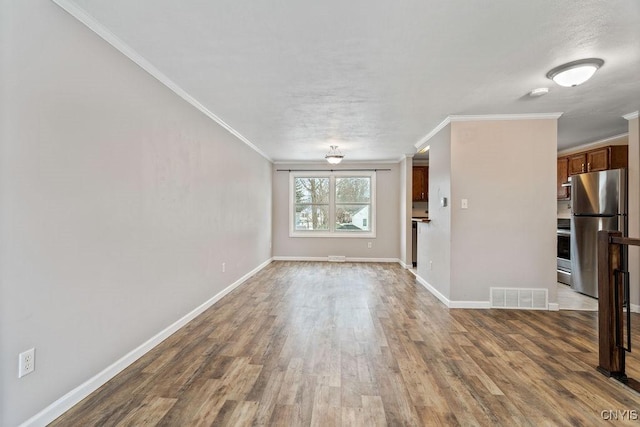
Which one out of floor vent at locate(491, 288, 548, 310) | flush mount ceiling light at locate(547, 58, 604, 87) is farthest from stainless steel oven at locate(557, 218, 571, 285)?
flush mount ceiling light at locate(547, 58, 604, 87)

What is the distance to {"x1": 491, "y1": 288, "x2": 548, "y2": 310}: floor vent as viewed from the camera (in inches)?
149

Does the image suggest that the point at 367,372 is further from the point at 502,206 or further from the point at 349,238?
the point at 349,238

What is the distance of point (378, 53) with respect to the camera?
2.31m

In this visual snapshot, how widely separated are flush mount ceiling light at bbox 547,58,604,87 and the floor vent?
96.4 inches

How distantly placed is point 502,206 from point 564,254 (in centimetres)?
222

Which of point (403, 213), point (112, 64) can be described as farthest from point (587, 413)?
point (403, 213)

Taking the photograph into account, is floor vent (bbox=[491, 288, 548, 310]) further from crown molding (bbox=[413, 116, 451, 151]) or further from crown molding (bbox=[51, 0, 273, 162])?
crown molding (bbox=[51, 0, 273, 162])

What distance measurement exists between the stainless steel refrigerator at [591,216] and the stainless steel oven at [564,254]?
0.76 ft

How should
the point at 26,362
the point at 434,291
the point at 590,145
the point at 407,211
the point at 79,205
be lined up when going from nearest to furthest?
the point at 26,362 → the point at 79,205 → the point at 434,291 → the point at 590,145 → the point at 407,211

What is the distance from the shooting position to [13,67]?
1.53m

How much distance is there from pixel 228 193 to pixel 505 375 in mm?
3821

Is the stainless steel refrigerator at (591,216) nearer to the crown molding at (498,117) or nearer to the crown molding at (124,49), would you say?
the crown molding at (498,117)

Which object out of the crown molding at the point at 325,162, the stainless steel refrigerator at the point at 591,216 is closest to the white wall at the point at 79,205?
the crown molding at the point at 325,162

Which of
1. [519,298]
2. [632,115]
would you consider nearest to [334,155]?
[519,298]
